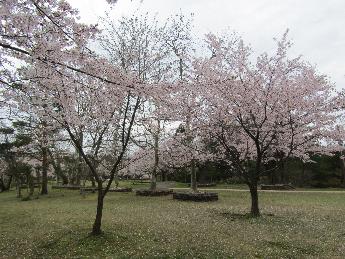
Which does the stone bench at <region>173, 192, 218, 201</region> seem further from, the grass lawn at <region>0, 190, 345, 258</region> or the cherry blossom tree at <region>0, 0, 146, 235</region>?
the cherry blossom tree at <region>0, 0, 146, 235</region>

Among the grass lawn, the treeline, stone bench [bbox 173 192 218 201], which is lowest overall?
the grass lawn

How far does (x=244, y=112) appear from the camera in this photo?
609 inches

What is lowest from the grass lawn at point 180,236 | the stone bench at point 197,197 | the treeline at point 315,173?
the grass lawn at point 180,236

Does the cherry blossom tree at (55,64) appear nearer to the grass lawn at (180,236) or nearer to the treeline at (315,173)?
the grass lawn at (180,236)

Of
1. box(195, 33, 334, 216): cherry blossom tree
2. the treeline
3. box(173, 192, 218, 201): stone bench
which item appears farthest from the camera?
the treeline

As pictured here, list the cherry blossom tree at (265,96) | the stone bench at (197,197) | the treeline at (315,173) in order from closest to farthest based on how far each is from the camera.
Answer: the cherry blossom tree at (265,96) < the stone bench at (197,197) < the treeline at (315,173)

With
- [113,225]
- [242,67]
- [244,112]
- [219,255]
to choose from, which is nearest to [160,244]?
[219,255]

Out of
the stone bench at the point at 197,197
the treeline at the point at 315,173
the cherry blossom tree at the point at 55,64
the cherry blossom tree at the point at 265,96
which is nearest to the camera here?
the cherry blossom tree at the point at 55,64

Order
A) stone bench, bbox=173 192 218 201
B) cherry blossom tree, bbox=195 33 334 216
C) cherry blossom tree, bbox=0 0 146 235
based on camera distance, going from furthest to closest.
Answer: stone bench, bbox=173 192 218 201
cherry blossom tree, bbox=195 33 334 216
cherry blossom tree, bbox=0 0 146 235

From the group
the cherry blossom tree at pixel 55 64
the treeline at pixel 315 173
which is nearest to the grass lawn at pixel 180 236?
the cherry blossom tree at pixel 55 64

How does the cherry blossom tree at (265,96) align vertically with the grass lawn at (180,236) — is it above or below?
above

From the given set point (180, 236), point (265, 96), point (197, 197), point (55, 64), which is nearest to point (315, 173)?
point (197, 197)

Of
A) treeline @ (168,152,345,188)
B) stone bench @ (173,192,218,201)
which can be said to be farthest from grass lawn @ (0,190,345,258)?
treeline @ (168,152,345,188)

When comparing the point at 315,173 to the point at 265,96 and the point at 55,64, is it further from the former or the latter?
the point at 55,64
